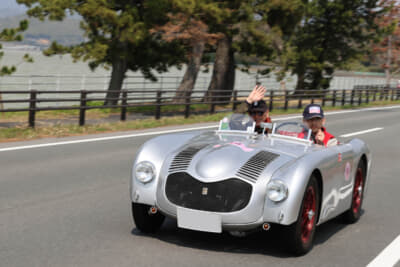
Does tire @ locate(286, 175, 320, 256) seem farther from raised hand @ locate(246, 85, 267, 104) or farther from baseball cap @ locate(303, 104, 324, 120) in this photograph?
raised hand @ locate(246, 85, 267, 104)

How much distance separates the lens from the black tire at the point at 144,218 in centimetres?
635

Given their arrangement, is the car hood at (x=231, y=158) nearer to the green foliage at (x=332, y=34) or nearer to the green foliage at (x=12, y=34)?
the green foliage at (x=12, y=34)

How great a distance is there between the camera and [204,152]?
243 inches

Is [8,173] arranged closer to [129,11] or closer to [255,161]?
[255,161]

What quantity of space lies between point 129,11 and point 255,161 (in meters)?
23.1

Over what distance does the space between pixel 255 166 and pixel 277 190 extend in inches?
12.6

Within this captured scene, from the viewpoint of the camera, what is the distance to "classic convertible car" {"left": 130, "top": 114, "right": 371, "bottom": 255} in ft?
18.7

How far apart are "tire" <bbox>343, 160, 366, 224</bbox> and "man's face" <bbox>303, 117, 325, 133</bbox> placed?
0.66 metres

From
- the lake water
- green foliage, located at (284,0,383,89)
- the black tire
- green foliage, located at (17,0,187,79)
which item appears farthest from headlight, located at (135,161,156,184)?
green foliage, located at (284,0,383,89)

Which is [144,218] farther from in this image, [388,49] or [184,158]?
[388,49]

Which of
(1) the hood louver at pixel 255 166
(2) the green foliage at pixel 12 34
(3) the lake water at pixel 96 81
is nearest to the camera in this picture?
(1) the hood louver at pixel 255 166

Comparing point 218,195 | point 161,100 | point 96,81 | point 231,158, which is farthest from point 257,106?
point 96,81

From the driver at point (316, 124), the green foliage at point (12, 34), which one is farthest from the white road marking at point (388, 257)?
the green foliage at point (12, 34)

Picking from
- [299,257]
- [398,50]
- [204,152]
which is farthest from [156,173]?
[398,50]
